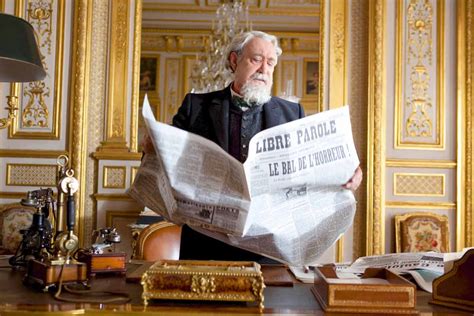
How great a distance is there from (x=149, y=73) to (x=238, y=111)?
18.5 ft

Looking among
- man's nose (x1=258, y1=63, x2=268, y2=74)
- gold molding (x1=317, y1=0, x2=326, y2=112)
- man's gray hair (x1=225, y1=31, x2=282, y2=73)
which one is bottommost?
man's nose (x1=258, y1=63, x2=268, y2=74)

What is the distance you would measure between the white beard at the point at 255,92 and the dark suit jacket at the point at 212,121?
8cm

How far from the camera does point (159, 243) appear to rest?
2.15 m

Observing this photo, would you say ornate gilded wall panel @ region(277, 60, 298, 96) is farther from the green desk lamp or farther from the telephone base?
the telephone base

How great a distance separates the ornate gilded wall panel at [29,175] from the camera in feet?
15.4

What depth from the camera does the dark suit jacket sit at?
1.95m

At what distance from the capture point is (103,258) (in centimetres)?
152

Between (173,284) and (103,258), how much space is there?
1.41ft

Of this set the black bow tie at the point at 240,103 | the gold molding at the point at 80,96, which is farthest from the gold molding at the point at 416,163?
the black bow tie at the point at 240,103

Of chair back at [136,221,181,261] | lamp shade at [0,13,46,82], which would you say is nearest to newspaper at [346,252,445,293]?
chair back at [136,221,181,261]

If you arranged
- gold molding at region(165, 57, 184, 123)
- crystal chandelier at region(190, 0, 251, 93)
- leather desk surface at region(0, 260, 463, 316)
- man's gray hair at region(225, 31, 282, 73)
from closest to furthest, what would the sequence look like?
1. leather desk surface at region(0, 260, 463, 316)
2. man's gray hair at region(225, 31, 282, 73)
3. crystal chandelier at region(190, 0, 251, 93)
4. gold molding at region(165, 57, 184, 123)

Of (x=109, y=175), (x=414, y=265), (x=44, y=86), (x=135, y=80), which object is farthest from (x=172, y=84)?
(x=414, y=265)

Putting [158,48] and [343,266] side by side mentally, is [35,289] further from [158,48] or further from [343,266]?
[158,48]

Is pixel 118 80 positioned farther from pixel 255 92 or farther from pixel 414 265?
pixel 414 265
